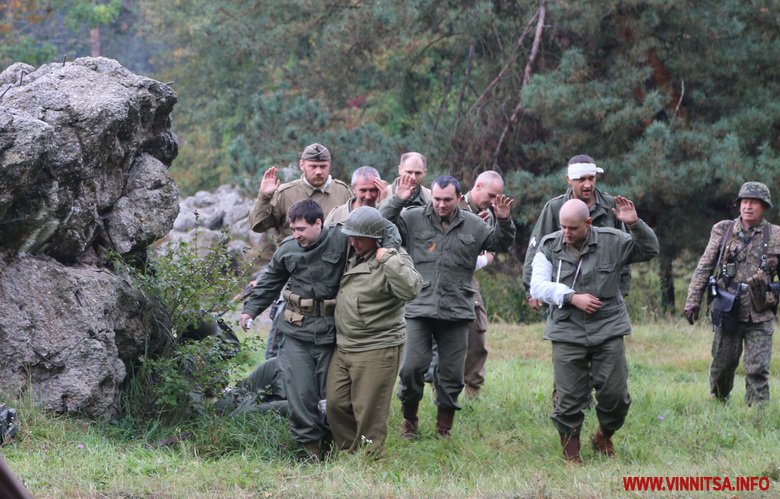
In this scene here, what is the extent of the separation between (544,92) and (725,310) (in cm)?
758

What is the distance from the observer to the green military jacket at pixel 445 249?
300 inches

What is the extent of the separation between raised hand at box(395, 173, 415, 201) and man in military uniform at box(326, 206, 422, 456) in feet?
2.29

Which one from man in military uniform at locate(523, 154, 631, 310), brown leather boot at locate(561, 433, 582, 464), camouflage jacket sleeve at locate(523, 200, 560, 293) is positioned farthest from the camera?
camouflage jacket sleeve at locate(523, 200, 560, 293)

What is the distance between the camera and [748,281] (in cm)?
864

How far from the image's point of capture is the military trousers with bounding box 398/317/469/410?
764 cm

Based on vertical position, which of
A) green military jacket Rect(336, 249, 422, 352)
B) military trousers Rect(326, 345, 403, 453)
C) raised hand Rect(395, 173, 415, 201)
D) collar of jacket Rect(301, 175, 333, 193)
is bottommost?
military trousers Rect(326, 345, 403, 453)

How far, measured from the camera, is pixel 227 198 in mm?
27031

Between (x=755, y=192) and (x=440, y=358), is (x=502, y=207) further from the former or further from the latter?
(x=755, y=192)

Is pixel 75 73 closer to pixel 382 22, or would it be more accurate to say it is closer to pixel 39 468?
pixel 39 468

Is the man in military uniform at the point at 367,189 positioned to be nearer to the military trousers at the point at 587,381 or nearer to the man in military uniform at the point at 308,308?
the man in military uniform at the point at 308,308

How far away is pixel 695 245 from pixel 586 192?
9.55 m

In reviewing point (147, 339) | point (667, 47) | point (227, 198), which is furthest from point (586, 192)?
point (227, 198)

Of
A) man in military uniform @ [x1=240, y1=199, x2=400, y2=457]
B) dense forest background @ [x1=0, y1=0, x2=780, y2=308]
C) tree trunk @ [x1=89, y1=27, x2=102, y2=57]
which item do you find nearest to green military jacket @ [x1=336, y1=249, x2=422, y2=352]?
man in military uniform @ [x1=240, y1=199, x2=400, y2=457]

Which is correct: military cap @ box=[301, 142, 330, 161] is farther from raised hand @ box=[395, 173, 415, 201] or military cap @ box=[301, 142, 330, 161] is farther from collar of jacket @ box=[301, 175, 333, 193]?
raised hand @ box=[395, 173, 415, 201]
